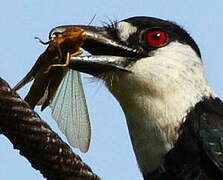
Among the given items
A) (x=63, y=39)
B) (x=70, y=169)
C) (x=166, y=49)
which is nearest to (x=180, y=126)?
(x=166, y=49)

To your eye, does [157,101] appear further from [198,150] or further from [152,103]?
[198,150]

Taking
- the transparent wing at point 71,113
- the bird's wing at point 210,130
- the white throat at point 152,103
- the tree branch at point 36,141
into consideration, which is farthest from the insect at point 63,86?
the tree branch at point 36,141

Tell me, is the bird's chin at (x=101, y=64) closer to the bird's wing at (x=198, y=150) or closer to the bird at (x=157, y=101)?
the bird at (x=157, y=101)

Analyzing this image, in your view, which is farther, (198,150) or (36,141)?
(198,150)

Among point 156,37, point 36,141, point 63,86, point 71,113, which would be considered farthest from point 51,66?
point 36,141

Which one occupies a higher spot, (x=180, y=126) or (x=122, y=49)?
(x=122, y=49)

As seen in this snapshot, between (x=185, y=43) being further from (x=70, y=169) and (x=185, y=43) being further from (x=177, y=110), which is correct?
(x=70, y=169)
